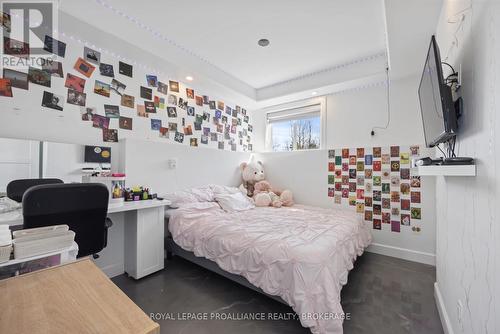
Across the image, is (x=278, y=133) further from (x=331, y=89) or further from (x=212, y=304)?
(x=212, y=304)

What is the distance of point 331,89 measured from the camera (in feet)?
10.7

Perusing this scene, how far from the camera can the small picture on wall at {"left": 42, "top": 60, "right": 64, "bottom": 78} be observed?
1904 mm

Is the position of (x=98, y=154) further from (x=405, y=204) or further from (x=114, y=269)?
(x=405, y=204)

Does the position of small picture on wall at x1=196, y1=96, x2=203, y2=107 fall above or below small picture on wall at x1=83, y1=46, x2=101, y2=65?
below

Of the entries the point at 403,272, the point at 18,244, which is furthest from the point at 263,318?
the point at 403,272

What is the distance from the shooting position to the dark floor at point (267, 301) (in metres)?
1.51

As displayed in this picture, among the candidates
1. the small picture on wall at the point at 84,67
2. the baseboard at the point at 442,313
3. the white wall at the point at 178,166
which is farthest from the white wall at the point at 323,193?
the small picture on wall at the point at 84,67

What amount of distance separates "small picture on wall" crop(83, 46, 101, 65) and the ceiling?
321 millimetres

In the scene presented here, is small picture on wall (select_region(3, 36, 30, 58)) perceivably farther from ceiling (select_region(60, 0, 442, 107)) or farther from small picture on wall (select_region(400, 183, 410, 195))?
small picture on wall (select_region(400, 183, 410, 195))

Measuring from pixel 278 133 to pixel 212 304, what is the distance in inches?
128

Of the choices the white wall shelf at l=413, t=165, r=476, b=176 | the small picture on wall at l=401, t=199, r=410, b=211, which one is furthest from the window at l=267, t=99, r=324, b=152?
the white wall shelf at l=413, t=165, r=476, b=176

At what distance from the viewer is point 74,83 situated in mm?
2066

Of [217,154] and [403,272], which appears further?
[217,154]

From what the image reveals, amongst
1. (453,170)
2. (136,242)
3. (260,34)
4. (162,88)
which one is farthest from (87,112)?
(453,170)
